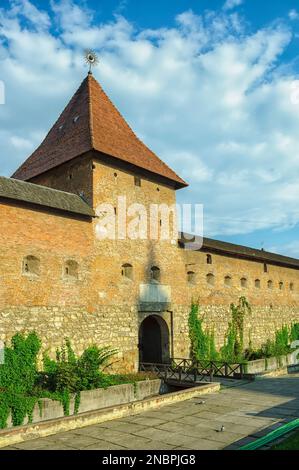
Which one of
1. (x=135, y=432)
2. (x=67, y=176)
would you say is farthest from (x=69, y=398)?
(x=67, y=176)

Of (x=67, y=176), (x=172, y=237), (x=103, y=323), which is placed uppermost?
(x=67, y=176)

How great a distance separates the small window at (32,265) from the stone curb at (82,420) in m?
4.93

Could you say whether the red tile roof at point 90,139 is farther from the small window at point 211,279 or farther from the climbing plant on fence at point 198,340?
the climbing plant on fence at point 198,340

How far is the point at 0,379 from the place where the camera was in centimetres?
1109

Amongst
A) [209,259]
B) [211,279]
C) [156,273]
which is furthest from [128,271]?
[211,279]

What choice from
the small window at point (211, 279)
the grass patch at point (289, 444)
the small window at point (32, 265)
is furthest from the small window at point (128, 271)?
the grass patch at point (289, 444)

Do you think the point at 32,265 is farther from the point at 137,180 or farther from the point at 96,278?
the point at 137,180

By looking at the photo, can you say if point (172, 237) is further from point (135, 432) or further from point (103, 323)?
point (135, 432)

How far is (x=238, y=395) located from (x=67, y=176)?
1032 centimetres

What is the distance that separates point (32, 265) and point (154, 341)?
7731mm

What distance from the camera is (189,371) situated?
1642 cm

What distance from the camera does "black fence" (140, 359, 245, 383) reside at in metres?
14.8

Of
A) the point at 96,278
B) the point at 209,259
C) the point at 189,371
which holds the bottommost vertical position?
the point at 189,371

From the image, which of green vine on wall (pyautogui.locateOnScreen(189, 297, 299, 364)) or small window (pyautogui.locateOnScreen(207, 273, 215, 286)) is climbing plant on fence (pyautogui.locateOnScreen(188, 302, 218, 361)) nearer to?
green vine on wall (pyautogui.locateOnScreen(189, 297, 299, 364))
